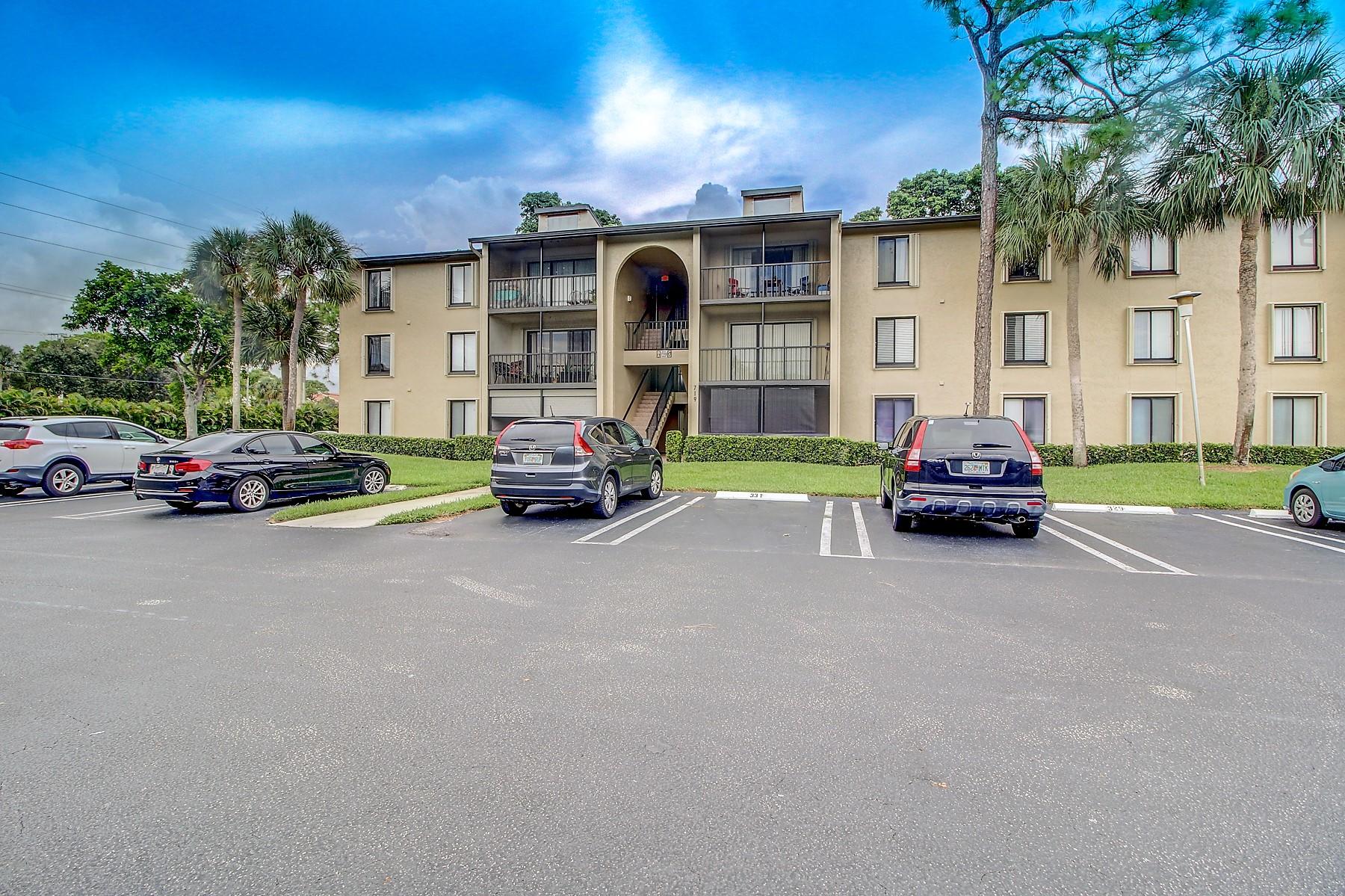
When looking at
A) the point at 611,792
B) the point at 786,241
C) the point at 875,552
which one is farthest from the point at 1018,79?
the point at 611,792

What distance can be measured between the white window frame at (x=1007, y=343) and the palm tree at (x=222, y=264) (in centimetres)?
2677

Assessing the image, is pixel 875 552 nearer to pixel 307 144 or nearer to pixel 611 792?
pixel 611 792

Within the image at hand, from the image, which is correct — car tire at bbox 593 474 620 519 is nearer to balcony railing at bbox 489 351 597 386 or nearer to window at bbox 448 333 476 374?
balcony railing at bbox 489 351 597 386

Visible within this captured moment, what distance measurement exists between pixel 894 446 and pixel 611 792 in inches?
371

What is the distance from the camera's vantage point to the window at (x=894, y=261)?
22281 mm

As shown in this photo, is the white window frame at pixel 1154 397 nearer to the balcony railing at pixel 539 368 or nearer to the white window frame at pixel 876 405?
the white window frame at pixel 876 405

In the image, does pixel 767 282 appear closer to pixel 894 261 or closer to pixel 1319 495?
pixel 894 261

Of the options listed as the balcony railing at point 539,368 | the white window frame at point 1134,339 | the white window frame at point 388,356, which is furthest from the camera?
the white window frame at point 388,356

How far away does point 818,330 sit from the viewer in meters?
23.2

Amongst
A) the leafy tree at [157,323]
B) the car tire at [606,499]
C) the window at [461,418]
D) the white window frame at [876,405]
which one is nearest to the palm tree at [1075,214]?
the white window frame at [876,405]

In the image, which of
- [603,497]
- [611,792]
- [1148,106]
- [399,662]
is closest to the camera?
[611,792]

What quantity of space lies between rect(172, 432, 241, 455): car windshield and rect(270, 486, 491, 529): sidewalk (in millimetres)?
2421

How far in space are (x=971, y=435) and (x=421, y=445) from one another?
20640 millimetres

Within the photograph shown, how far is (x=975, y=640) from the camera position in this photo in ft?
15.8
